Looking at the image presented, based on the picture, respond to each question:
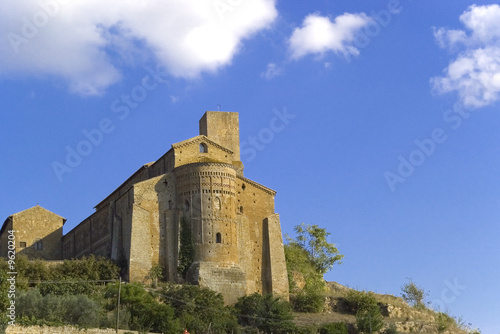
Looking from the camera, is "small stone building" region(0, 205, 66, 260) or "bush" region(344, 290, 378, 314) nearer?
"bush" region(344, 290, 378, 314)

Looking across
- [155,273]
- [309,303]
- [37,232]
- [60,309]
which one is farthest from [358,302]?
[37,232]

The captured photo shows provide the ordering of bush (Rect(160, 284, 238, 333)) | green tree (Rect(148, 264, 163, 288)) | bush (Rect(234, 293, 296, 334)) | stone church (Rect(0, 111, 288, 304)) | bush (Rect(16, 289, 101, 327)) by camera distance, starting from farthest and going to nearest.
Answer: stone church (Rect(0, 111, 288, 304)), green tree (Rect(148, 264, 163, 288)), bush (Rect(234, 293, 296, 334)), bush (Rect(160, 284, 238, 333)), bush (Rect(16, 289, 101, 327))

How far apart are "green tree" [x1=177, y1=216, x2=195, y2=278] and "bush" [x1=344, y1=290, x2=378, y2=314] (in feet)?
37.8

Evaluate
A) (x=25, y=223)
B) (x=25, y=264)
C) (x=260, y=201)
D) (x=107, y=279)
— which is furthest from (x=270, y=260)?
(x=25, y=223)

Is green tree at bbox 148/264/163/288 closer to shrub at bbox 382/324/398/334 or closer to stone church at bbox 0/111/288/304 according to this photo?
stone church at bbox 0/111/288/304

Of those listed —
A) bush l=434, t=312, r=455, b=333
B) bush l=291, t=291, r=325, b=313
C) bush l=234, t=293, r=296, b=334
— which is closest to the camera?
bush l=234, t=293, r=296, b=334

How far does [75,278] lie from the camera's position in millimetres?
49938

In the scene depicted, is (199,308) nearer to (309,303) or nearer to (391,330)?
(309,303)

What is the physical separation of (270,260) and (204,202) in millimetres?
6738

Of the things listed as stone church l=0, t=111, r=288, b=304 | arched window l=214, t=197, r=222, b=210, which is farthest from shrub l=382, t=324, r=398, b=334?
arched window l=214, t=197, r=222, b=210

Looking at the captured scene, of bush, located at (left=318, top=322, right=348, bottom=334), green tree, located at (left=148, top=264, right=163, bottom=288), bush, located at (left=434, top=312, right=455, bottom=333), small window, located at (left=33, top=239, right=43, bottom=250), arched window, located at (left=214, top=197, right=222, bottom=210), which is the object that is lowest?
bush, located at (left=318, top=322, right=348, bottom=334)

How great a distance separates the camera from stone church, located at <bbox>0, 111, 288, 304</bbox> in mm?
52875

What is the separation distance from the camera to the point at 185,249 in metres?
53.3

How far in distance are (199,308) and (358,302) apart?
12.7m
